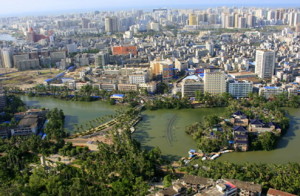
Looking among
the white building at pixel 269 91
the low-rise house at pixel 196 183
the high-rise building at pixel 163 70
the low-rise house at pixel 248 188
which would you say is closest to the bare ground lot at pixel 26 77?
the high-rise building at pixel 163 70

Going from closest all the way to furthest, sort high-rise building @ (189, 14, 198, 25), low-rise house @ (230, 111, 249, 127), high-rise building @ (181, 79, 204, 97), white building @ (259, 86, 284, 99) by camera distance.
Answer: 1. low-rise house @ (230, 111, 249, 127)
2. white building @ (259, 86, 284, 99)
3. high-rise building @ (181, 79, 204, 97)
4. high-rise building @ (189, 14, 198, 25)

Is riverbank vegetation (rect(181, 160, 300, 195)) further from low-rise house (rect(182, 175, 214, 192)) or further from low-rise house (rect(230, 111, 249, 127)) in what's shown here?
low-rise house (rect(230, 111, 249, 127))

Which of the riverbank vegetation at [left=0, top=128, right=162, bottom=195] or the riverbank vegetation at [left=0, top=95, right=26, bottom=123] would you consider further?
the riverbank vegetation at [left=0, top=95, right=26, bottom=123]

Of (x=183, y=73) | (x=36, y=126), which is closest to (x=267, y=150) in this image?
(x=36, y=126)

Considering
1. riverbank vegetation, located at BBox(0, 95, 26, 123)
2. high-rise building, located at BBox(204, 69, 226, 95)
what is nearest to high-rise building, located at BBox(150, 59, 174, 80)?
high-rise building, located at BBox(204, 69, 226, 95)

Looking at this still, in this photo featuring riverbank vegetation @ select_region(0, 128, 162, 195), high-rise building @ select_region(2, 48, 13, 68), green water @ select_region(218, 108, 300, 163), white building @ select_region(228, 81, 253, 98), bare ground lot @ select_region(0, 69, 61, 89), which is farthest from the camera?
high-rise building @ select_region(2, 48, 13, 68)

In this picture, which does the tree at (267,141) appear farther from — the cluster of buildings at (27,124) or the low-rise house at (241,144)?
the cluster of buildings at (27,124)

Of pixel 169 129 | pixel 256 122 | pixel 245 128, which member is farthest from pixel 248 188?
pixel 169 129
